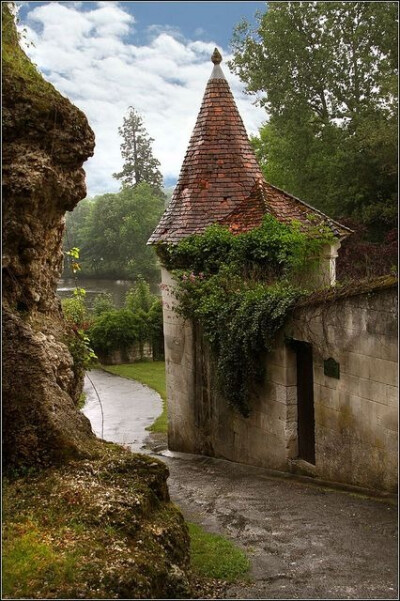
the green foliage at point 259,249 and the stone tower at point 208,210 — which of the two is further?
the stone tower at point 208,210

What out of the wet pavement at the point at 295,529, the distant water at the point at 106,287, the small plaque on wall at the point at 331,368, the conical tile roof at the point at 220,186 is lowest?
the wet pavement at the point at 295,529

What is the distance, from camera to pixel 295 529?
7.69 m

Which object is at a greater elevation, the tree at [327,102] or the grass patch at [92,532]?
the tree at [327,102]

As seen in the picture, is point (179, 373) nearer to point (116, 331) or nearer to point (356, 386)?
point (356, 386)

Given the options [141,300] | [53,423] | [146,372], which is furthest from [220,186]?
[141,300]

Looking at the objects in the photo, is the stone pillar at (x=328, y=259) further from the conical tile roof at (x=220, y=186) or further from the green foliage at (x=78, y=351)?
the green foliage at (x=78, y=351)

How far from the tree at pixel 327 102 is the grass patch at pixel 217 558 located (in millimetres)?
14387

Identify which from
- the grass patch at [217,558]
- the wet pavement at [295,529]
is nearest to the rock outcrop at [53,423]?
the grass patch at [217,558]

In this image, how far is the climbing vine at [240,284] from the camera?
35.3 ft

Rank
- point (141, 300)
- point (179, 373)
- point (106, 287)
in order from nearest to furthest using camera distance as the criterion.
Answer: point (179, 373) → point (141, 300) → point (106, 287)

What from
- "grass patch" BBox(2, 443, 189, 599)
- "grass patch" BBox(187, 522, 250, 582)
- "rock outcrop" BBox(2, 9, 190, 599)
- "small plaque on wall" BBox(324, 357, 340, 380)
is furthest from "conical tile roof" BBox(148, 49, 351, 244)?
"grass patch" BBox(2, 443, 189, 599)

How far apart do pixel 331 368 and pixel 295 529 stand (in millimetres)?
2571

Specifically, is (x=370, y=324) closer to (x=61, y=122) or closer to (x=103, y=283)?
(x=61, y=122)

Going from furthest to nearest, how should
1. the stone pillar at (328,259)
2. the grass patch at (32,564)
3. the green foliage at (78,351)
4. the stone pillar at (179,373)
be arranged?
the stone pillar at (179,373)
the stone pillar at (328,259)
the green foliage at (78,351)
the grass patch at (32,564)
